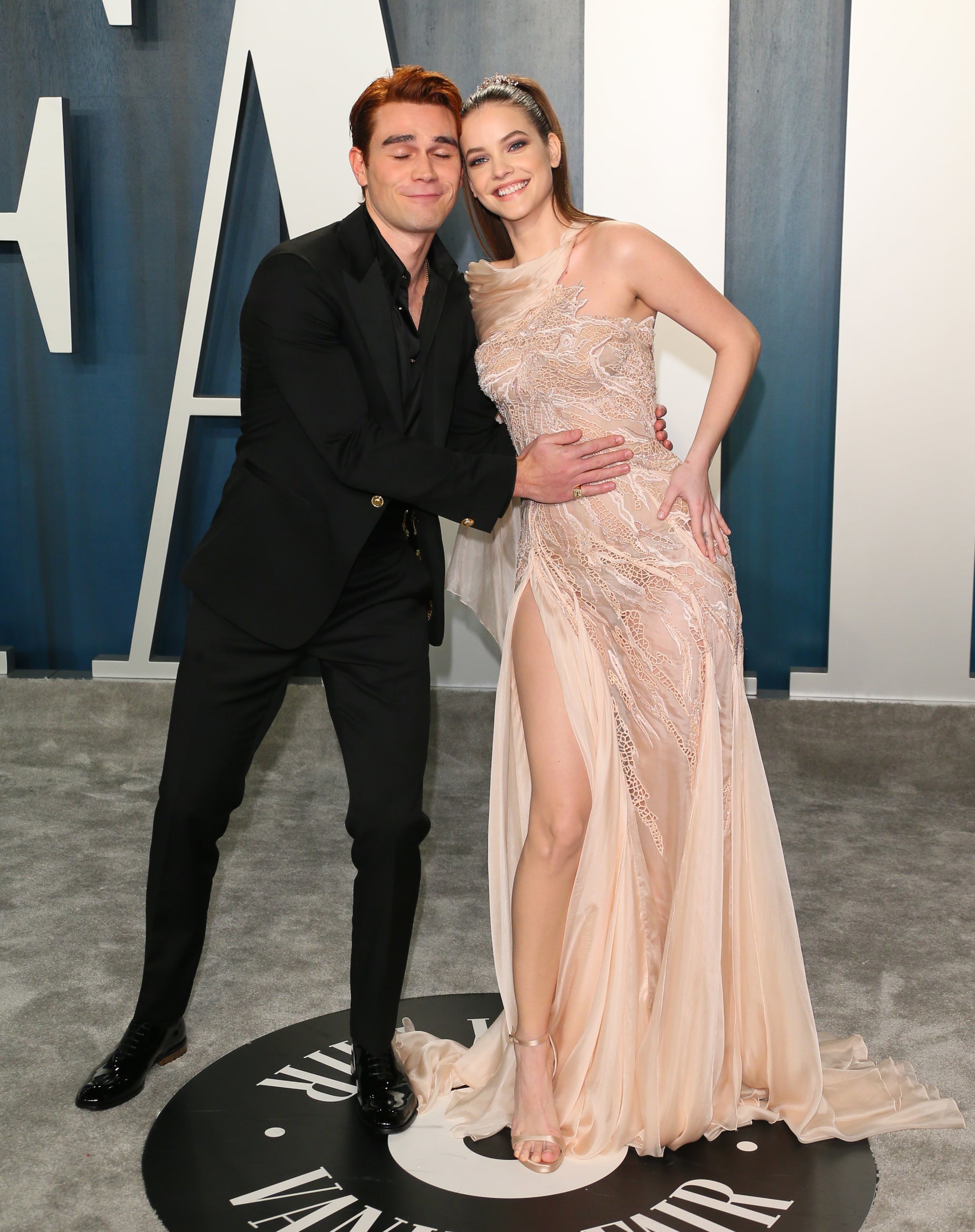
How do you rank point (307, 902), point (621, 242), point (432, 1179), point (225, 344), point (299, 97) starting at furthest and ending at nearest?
point (225, 344), point (299, 97), point (307, 902), point (621, 242), point (432, 1179)

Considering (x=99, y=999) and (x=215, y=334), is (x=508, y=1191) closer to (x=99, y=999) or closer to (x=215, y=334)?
(x=99, y=999)

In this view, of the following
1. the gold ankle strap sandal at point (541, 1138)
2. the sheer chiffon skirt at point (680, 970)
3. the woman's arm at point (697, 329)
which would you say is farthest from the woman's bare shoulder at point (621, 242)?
the gold ankle strap sandal at point (541, 1138)

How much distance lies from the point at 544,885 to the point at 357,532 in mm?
799

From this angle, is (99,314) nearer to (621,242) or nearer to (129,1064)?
(621,242)

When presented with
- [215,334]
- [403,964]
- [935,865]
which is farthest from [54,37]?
[935,865]

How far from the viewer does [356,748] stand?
2.53m

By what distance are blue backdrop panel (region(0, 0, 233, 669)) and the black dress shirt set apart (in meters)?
2.76

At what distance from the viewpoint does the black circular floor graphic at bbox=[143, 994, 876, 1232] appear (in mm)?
2213

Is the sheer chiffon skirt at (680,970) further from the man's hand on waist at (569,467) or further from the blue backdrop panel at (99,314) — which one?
the blue backdrop panel at (99,314)

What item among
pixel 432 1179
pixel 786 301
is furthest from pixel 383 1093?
pixel 786 301

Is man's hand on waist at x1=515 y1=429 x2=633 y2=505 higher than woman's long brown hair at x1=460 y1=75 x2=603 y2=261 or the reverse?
the reverse

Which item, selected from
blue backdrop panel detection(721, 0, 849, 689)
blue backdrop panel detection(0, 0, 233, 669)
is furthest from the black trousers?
blue backdrop panel detection(0, 0, 233, 669)

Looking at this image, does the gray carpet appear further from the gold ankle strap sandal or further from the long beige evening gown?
the gold ankle strap sandal

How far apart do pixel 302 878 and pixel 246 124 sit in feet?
9.68
